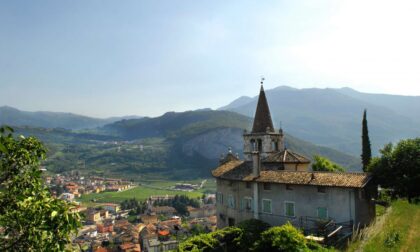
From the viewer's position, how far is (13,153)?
7.54 m

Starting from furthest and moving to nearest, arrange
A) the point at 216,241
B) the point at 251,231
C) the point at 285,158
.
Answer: the point at 285,158, the point at 251,231, the point at 216,241

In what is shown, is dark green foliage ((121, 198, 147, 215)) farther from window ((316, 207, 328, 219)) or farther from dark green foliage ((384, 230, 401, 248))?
dark green foliage ((384, 230, 401, 248))

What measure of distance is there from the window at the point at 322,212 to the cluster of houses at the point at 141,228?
36.2 metres

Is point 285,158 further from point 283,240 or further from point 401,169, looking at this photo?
point 283,240

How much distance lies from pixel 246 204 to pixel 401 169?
13265 mm

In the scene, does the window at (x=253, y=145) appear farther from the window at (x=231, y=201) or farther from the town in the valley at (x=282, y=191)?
the window at (x=231, y=201)

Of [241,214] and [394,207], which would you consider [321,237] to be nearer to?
[394,207]

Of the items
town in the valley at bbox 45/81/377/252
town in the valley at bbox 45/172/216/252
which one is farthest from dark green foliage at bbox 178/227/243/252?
town in the valley at bbox 45/172/216/252

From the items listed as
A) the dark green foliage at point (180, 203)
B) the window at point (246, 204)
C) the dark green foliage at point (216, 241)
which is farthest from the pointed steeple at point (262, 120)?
the dark green foliage at point (180, 203)

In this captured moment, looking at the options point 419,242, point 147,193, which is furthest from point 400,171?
point 147,193

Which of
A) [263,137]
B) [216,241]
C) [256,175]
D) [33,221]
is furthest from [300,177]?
[33,221]

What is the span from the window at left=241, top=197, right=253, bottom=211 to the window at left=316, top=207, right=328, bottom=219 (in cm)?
684

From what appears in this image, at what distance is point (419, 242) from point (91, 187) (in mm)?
191292

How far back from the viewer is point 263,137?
38812 millimetres
